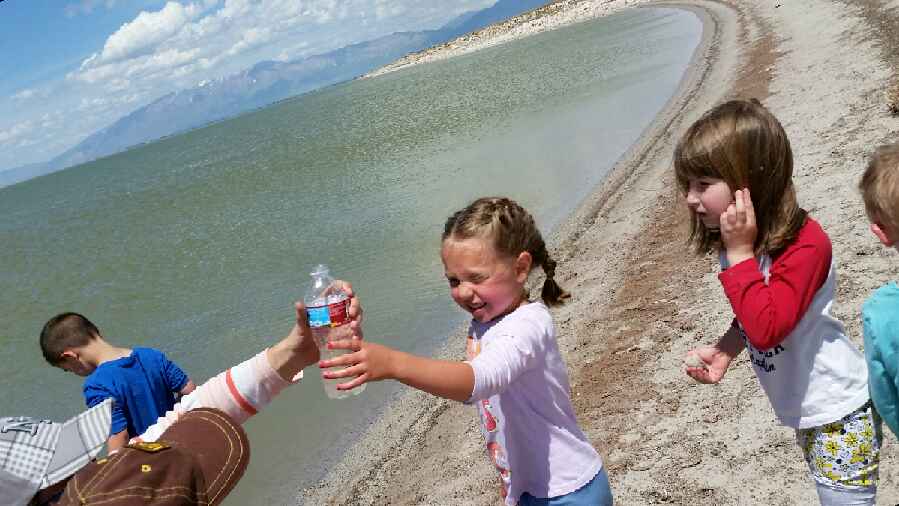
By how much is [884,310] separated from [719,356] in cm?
70

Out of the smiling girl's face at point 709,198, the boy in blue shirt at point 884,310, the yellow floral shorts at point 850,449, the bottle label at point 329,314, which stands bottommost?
the yellow floral shorts at point 850,449

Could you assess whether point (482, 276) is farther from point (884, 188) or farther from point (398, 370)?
point (884, 188)

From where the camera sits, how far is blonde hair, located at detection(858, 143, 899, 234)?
235 cm

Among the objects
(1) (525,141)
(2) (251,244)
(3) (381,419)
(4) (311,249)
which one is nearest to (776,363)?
(3) (381,419)

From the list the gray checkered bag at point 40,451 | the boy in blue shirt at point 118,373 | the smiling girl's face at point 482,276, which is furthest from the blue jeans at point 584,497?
the boy in blue shirt at point 118,373

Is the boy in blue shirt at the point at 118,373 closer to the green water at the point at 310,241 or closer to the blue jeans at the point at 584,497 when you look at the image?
the green water at the point at 310,241

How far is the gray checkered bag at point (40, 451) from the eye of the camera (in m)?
1.78

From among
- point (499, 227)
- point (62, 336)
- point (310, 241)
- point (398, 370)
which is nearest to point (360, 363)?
point (398, 370)

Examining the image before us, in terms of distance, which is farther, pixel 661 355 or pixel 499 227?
pixel 661 355

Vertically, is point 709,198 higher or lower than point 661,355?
higher

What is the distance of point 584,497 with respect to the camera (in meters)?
2.64

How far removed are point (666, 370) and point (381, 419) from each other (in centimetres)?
303

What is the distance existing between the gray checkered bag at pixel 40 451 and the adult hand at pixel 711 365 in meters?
2.17

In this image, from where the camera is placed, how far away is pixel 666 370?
582 cm
